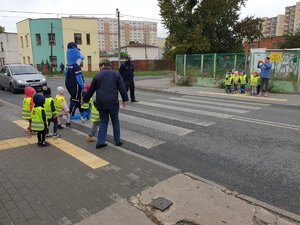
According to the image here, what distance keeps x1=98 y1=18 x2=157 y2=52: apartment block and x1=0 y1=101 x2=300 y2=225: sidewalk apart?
8489 centimetres

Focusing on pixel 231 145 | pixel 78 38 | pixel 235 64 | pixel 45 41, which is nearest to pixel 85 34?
pixel 78 38

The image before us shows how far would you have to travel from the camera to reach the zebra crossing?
21.6ft

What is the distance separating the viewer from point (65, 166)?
4.71 metres

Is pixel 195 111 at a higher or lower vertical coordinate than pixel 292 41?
lower

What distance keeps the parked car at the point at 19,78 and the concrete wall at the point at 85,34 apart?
29986mm

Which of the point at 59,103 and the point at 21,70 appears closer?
the point at 59,103

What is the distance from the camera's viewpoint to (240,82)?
14.8 metres

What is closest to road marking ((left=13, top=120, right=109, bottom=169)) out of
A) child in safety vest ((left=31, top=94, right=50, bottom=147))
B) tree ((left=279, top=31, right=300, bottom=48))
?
child in safety vest ((left=31, top=94, right=50, bottom=147))

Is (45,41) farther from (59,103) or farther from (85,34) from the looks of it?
(59,103)

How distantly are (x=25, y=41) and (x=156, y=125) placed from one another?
46491 millimetres

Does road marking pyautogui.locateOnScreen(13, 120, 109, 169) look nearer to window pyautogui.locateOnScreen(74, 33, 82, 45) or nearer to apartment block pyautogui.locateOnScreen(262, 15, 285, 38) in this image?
window pyautogui.locateOnScreen(74, 33, 82, 45)

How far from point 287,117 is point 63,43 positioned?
137 feet

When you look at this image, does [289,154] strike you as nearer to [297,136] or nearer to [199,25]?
[297,136]

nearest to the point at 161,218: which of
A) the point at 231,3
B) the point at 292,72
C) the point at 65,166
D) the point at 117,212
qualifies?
the point at 117,212
